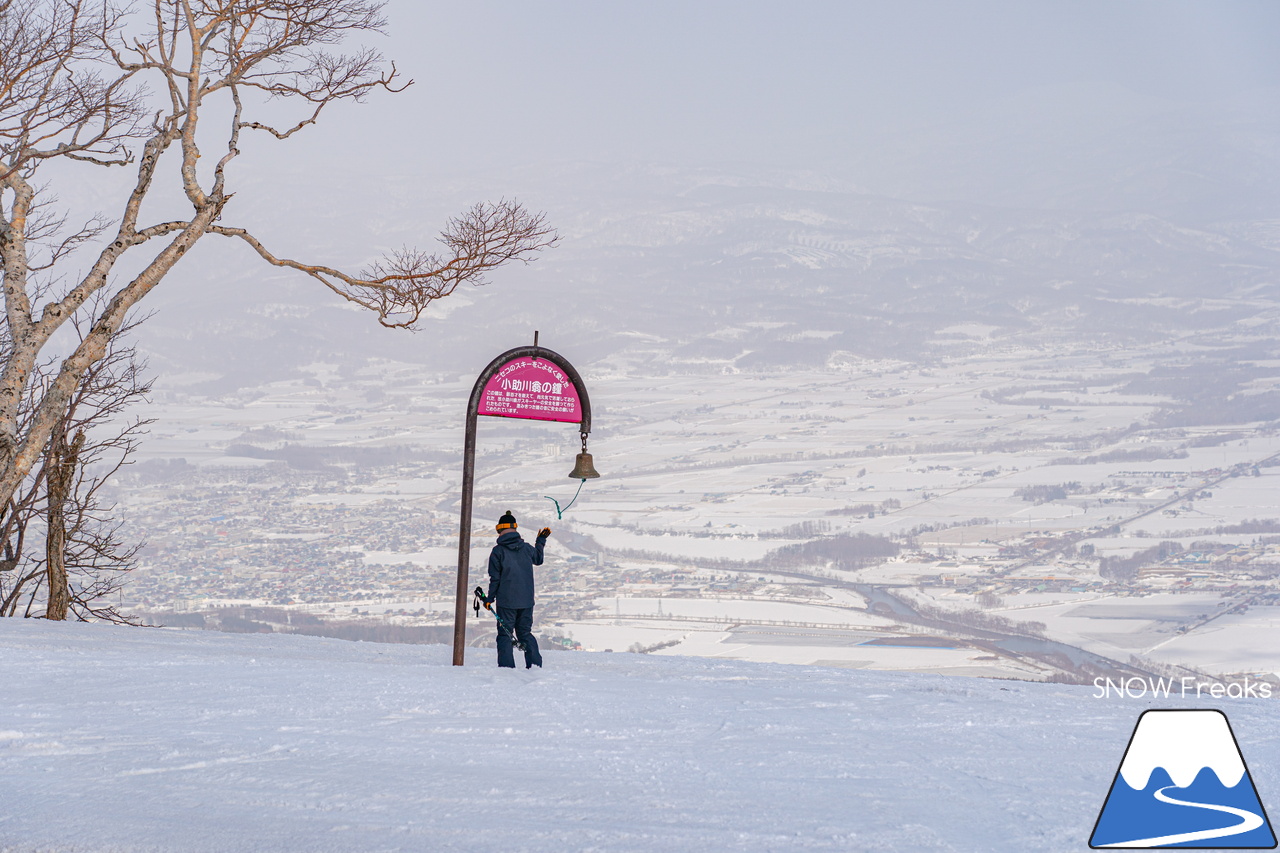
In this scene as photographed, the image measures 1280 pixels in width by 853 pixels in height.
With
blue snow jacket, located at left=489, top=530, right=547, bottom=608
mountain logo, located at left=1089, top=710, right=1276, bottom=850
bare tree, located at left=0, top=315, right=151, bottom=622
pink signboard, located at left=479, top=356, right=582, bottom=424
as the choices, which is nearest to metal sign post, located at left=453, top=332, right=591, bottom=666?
pink signboard, located at left=479, top=356, right=582, bottom=424

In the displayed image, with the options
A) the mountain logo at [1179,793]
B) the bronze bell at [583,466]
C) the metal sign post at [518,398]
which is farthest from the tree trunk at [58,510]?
the mountain logo at [1179,793]

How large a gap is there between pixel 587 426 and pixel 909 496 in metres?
84.4

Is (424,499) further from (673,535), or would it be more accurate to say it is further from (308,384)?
(308,384)

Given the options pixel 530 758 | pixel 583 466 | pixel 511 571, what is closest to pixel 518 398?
pixel 583 466

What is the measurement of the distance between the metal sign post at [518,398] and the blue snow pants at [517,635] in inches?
15.5

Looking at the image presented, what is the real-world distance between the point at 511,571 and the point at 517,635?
0.72m

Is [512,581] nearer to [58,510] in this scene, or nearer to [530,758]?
[530,758]

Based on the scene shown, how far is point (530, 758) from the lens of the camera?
7.02m

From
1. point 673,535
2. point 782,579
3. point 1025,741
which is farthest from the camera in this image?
point 673,535

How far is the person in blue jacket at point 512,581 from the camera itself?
10.5 meters

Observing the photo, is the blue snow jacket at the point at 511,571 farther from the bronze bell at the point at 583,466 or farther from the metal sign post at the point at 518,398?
the bronze bell at the point at 583,466

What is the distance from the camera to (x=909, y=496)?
9225 cm

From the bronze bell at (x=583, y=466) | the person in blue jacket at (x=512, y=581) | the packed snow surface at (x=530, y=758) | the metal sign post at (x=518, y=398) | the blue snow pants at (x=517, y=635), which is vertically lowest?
the packed snow surface at (x=530, y=758)

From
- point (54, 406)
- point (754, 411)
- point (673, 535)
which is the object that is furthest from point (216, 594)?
point (754, 411)
